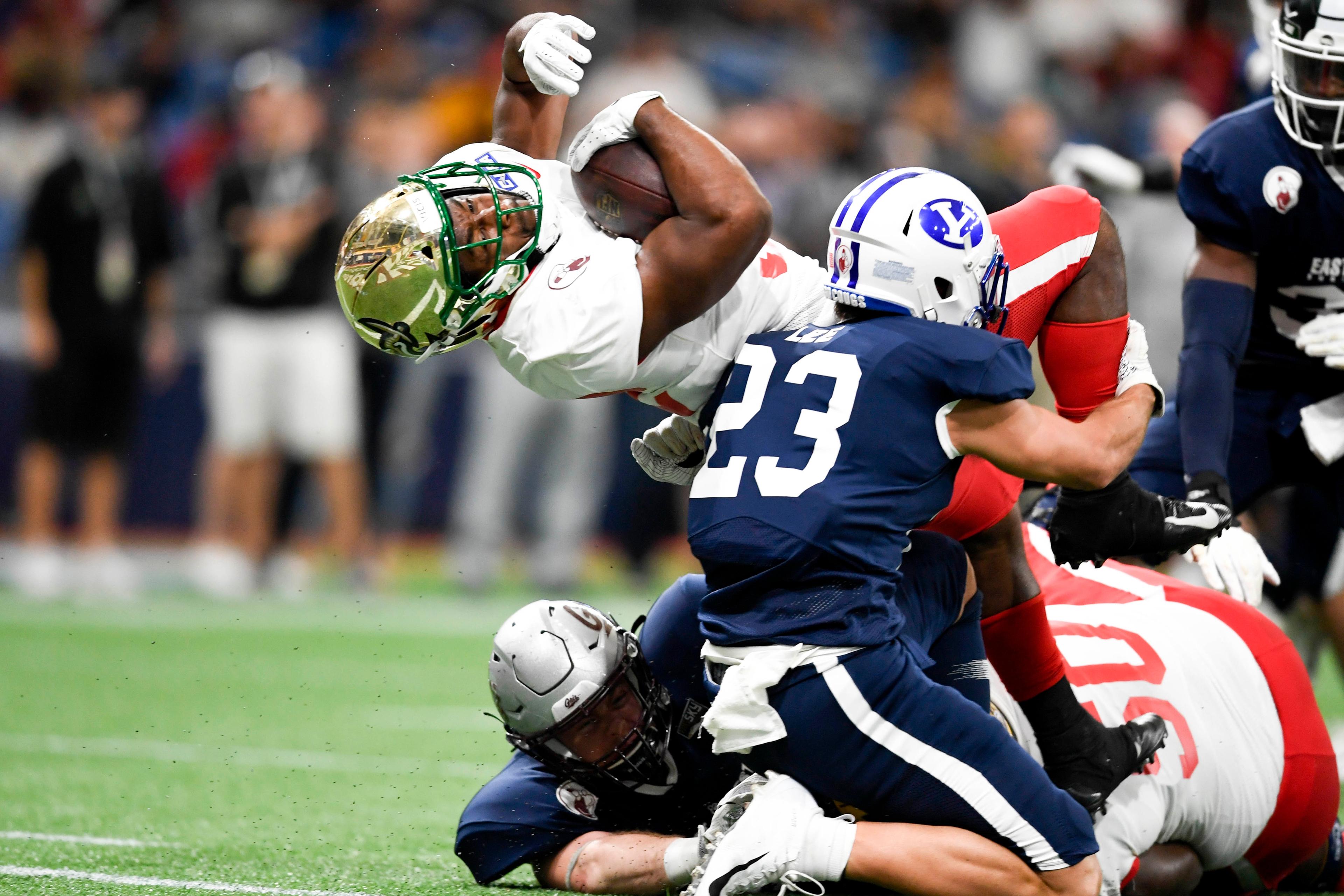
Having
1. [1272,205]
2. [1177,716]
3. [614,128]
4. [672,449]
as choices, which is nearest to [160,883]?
[672,449]

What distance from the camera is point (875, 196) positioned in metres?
3.05

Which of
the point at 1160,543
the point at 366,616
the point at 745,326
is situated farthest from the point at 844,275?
the point at 366,616

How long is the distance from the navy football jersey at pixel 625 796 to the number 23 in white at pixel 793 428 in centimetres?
47

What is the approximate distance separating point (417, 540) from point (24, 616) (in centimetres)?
269

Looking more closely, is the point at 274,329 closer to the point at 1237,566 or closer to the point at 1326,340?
the point at 1326,340

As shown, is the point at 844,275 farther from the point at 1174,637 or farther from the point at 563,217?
the point at 1174,637

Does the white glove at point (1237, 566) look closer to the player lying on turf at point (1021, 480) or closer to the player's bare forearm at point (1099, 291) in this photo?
the player lying on turf at point (1021, 480)

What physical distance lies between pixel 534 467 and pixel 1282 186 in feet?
19.5

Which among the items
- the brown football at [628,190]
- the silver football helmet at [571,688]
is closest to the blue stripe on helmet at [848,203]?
the brown football at [628,190]

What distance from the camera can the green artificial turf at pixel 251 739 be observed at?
3.54m

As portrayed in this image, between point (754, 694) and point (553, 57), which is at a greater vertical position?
point (553, 57)

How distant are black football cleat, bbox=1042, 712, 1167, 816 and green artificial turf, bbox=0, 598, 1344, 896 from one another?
1110mm

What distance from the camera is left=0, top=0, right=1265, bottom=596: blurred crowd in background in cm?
869

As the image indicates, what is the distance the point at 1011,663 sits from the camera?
3348 millimetres
